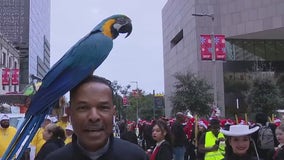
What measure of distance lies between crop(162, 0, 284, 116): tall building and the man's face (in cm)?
4243

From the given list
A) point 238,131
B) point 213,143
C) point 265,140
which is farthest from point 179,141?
point 238,131

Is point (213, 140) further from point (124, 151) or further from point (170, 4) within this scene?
point (170, 4)

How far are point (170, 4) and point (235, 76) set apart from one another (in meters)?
19.7

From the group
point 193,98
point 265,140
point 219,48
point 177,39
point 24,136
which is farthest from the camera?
point 177,39

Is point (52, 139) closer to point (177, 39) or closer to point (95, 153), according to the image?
point (95, 153)

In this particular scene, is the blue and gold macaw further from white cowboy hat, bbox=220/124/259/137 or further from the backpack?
the backpack

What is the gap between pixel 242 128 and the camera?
3990mm

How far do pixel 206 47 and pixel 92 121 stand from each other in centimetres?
2373

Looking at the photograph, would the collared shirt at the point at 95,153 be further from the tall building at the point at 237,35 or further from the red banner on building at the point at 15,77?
the red banner on building at the point at 15,77

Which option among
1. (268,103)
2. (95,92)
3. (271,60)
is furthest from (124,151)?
(271,60)

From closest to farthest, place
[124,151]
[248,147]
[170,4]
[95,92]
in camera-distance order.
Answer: [95,92]
[124,151]
[248,147]
[170,4]

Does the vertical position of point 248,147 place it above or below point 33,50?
below

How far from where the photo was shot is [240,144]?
388cm

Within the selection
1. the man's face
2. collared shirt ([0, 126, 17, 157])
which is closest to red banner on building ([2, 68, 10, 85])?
collared shirt ([0, 126, 17, 157])
